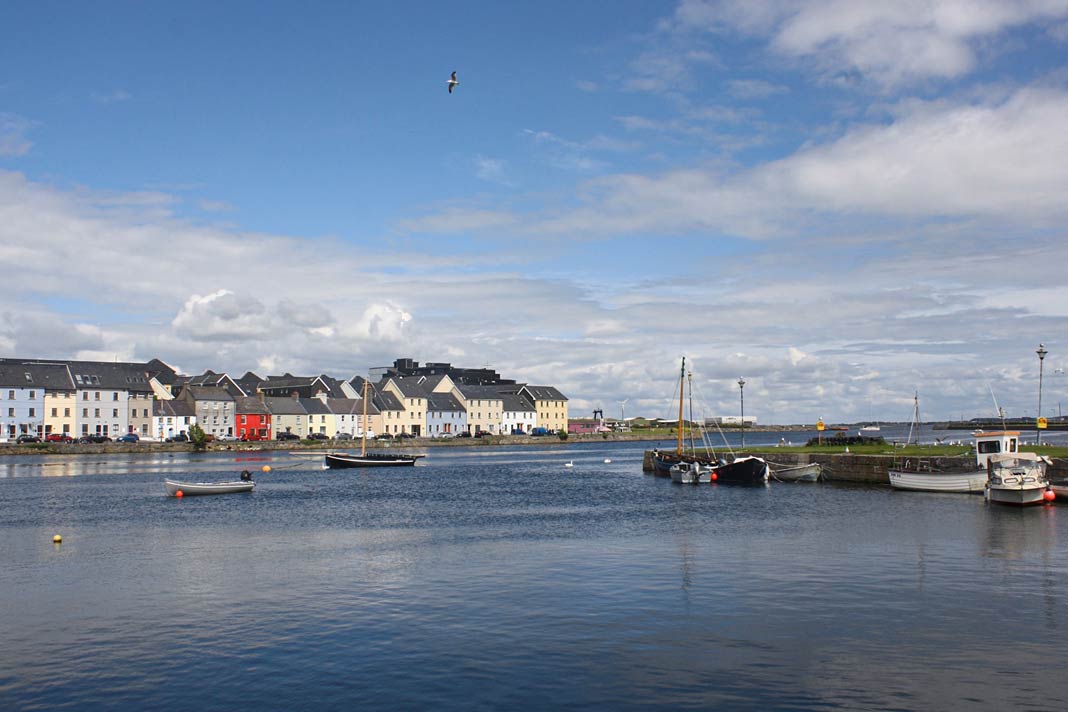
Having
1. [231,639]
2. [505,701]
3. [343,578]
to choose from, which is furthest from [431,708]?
[343,578]

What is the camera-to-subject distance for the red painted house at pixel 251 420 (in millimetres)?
165887

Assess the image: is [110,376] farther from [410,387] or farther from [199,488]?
[199,488]

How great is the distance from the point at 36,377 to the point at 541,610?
135519 millimetres

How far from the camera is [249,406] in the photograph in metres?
168

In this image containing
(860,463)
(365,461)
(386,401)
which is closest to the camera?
(860,463)

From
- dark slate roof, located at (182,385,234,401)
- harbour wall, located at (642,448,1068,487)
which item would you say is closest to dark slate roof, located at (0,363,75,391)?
dark slate roof, located at (182,385,234,401)

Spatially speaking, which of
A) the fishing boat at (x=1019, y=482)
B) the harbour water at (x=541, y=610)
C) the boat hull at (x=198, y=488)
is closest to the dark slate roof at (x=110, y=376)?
the boat hull at (x=198, y=488)

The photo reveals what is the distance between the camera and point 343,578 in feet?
106

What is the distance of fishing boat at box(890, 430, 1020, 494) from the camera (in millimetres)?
60438

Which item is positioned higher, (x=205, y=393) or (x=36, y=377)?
(x=36, y=377)

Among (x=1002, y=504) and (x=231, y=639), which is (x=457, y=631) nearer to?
(x=231, y=639)

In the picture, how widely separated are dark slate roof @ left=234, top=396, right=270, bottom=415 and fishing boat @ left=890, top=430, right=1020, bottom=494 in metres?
130

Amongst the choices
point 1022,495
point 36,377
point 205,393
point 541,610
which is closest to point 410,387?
point 205,393

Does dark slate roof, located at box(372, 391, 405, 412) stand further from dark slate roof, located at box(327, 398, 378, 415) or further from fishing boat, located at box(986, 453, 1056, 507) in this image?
fishing boat, located at box(986, 453, 1056, 507)
